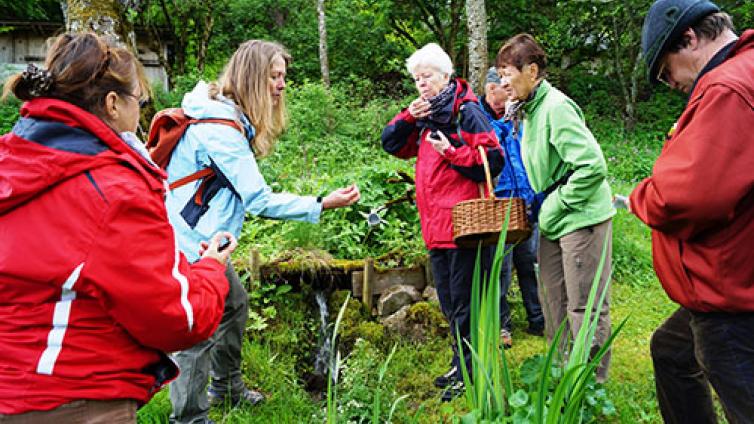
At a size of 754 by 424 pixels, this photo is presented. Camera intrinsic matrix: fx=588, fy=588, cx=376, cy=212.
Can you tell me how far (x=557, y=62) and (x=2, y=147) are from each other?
1755cm

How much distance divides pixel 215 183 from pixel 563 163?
77.2 inches

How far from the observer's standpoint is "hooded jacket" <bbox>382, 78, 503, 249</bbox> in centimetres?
346

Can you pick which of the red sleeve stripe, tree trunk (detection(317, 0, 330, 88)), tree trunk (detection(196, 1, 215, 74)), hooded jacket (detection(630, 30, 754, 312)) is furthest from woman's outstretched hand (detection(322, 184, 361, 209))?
tree trunk (detection(196, 1, 215, 74))

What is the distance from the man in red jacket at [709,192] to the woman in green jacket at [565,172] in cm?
91

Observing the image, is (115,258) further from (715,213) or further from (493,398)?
(715,213)

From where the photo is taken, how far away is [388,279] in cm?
521

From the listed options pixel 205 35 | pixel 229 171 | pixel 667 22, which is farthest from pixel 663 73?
pixel 205 35

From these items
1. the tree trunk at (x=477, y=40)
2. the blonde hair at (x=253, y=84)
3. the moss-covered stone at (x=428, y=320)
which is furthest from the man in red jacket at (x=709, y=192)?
the tree trunk at (x=477, y=40)

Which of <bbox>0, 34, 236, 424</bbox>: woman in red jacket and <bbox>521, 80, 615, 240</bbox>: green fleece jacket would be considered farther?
<bbox>521, 80, 615, 240</bbox>: green fleece jacket

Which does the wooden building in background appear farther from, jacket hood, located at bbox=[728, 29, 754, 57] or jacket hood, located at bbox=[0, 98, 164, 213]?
jacket hood, located at bbox=[728, 29, 754, 57]

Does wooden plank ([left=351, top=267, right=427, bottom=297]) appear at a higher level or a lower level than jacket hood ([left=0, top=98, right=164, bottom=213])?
lower

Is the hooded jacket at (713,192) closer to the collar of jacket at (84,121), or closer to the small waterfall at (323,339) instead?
the collar of jacket at (84,121)

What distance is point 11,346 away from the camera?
1.67m

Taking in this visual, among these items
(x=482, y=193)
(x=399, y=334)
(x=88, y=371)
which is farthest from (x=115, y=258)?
(x=399, y=334)
